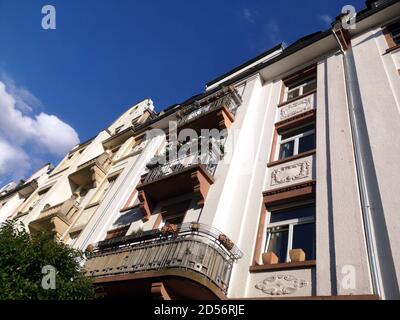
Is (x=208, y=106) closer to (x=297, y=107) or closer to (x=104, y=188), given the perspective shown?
(x=297, y=107)

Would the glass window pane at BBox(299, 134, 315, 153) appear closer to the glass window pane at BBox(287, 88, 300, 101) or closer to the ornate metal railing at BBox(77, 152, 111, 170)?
the glass window pane at BBox(287, 88, 300, 101)

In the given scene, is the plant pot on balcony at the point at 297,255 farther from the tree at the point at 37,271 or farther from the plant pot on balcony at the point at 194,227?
the tree at the point at 37,271

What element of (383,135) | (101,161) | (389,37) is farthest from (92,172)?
(389,37)

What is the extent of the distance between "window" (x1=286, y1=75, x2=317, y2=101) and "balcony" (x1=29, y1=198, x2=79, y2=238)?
455 inches

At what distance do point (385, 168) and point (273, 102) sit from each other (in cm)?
655

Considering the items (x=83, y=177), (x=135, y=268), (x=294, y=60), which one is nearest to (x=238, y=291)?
(x=135, y=268)

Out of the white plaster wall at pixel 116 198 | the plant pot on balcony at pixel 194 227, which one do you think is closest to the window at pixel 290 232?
the plant pot on balcony at pixel 194 227

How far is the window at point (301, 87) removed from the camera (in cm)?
1325

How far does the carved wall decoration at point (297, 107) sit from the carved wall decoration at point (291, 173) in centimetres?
292

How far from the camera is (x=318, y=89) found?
38.5ft

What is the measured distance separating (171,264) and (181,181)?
4.02 m

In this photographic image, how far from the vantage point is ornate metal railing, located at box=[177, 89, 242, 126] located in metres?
13.6

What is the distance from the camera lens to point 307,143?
10711 millimetres

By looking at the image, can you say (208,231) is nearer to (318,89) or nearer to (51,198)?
(318,89)
